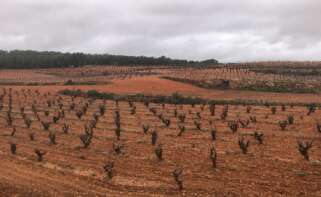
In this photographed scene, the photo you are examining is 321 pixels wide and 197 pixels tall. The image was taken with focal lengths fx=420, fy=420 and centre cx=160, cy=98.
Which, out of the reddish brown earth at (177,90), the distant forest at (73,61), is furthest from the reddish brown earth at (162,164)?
the distant forest at (73,61)

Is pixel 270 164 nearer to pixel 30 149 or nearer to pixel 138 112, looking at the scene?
pixel 30 149

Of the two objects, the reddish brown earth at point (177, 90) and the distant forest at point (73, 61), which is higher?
the distant forest at point (73, 61)

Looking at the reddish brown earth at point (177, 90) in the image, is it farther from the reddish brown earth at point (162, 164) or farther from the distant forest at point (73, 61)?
the distant forest at point (73, 61)

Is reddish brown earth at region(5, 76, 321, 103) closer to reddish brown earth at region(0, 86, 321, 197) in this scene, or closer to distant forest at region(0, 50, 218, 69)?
reddish brown earth at region(0, 86, 321, 197)

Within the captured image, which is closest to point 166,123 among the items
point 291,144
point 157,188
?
point 291,144

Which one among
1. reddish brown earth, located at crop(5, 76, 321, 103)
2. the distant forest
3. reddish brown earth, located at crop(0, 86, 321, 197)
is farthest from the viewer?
the distant forest

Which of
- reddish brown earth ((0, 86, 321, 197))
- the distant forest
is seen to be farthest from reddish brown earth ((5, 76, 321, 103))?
the distant forest

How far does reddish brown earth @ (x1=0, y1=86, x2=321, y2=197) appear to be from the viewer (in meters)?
13.4

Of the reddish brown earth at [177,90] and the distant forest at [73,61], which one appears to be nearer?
the reddish brown earth at [177,90]

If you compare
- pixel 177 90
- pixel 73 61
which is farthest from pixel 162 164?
pixel 73 61

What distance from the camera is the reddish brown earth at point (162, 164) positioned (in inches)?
526

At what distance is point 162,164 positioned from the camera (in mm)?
17250

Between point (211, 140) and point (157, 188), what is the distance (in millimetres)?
9885

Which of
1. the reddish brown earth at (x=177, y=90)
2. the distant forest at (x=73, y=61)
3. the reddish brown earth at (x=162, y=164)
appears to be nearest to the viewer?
the reddish brown earth at (x=162, y=164)
